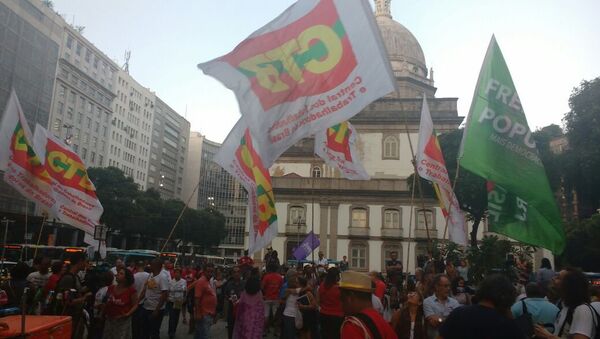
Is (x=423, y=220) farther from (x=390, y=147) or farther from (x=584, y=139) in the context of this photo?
(x=584, y=139)

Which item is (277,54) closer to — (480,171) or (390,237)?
(480,171)

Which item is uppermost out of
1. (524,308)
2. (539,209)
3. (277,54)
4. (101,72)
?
(101,72)

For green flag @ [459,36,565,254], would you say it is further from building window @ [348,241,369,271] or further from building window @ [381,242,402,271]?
building window @ [348,241,369,271]

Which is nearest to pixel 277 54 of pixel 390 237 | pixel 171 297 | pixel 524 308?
pixel 524 308

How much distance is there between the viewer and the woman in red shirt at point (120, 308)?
723 centimetres

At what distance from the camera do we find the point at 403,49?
178ft

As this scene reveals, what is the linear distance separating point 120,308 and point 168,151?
87952mm

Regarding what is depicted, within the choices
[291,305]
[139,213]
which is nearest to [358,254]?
[139,213]

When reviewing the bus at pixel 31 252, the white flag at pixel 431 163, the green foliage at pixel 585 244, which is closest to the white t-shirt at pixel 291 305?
the white flag at pixel 431 163

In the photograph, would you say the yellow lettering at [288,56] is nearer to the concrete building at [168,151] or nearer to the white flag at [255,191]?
the white flag at [255,191]

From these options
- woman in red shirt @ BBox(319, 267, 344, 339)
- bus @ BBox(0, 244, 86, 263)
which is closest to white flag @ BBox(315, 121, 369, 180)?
woman in red shirt @ BBox(319, 267, 344, 339)

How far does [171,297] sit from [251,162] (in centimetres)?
359

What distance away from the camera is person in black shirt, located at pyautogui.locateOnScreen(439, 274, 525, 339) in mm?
2947

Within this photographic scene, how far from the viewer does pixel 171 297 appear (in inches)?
424
